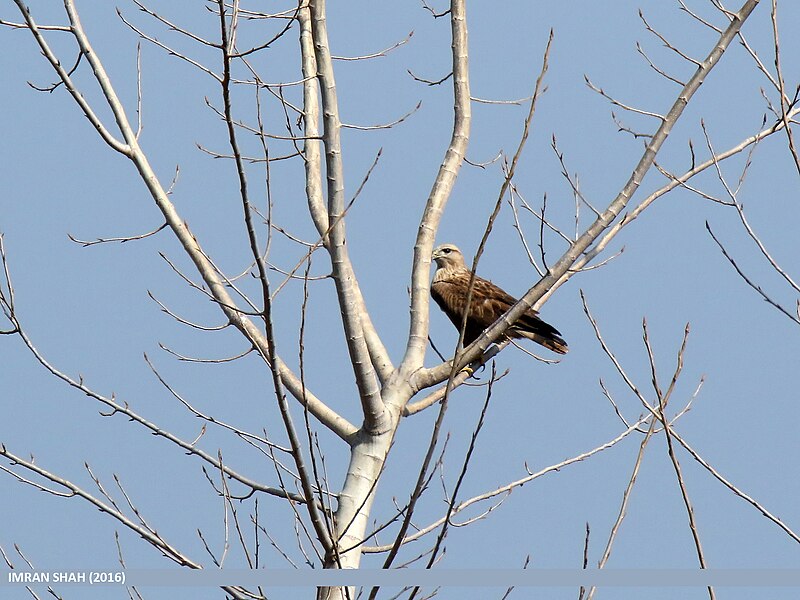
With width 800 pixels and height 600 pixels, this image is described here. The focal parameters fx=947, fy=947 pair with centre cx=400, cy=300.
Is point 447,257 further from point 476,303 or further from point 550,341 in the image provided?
point 550,341

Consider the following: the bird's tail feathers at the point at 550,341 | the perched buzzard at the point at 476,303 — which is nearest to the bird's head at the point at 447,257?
the perched buzzard at the point at 476,303

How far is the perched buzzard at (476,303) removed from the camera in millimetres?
6895

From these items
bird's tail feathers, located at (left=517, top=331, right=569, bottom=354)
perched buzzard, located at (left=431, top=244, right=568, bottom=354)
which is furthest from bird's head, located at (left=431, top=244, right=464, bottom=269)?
bird's tail feathers, located at (left=517, top=331, right=569, bottom=354)

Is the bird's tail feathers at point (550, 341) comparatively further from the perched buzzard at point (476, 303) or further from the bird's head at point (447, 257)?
the bird's head at point (447, 257)

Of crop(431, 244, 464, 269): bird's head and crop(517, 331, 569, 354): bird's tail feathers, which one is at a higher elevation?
crop(431, 244, 464, 269): bird's head

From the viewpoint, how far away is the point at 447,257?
884cm

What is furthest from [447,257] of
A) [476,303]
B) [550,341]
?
[550,341]

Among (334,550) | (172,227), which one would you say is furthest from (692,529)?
(172,227)

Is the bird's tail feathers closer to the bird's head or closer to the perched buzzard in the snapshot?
the perched buzzard

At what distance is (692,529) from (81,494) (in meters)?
2.48

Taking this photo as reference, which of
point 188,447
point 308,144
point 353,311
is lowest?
point 188,447

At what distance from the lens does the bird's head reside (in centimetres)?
884

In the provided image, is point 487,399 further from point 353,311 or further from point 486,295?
point 486,295

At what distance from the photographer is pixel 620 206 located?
180 inches
